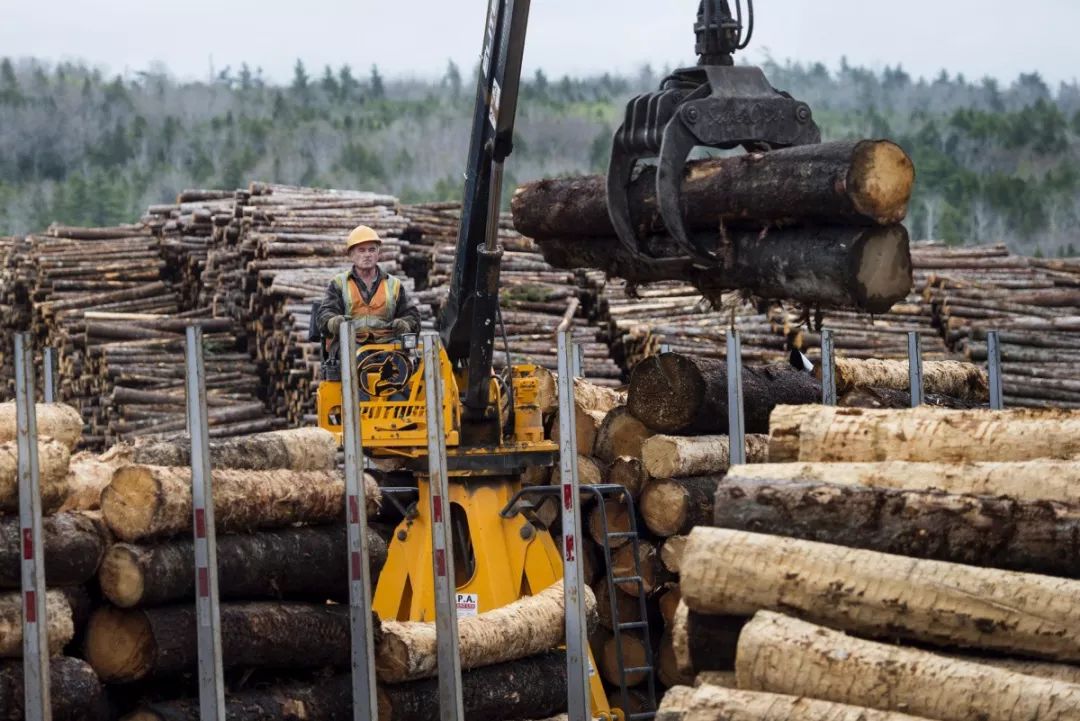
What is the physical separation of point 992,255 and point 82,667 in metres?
14.9

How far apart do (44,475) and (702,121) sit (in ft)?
11.3

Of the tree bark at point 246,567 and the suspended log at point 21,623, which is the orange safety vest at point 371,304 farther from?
the suspended log at point 21,623

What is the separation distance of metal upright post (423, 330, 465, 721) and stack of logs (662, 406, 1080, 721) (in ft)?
5.38

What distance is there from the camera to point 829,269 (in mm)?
8227

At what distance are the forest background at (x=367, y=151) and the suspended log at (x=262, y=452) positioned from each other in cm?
2622

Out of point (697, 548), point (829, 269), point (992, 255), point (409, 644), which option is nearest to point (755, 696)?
point (697, 548)

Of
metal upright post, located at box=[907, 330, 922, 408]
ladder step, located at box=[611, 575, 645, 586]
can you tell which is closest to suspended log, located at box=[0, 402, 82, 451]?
ladder step, located at box=[611, 575, 645, 586]

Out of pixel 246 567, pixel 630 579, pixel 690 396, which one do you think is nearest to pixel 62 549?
pixel 246 567

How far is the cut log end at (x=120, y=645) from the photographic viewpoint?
27.9ft

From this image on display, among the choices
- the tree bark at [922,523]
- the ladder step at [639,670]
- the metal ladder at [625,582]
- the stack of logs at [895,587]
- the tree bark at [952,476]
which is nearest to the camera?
the stack of logs at [895,587]

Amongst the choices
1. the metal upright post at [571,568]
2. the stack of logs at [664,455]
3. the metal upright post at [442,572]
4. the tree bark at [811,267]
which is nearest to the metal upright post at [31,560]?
the metal upright post at [442,572]

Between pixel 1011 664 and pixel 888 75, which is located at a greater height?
pixel 888 75

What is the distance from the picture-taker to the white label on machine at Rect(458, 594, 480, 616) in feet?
36.7

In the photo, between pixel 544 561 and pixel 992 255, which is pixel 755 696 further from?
pixel 992 255
